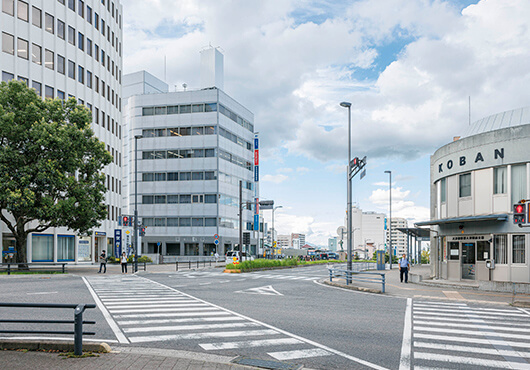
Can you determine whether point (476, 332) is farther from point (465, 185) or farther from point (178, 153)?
point (178, 153)

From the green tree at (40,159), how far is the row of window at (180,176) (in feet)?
142

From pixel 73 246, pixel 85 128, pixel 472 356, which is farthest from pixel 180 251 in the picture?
pixel 472 356

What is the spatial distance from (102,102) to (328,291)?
138ft

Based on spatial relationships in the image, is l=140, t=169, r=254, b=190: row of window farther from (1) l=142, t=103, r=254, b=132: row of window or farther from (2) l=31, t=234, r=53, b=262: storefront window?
(2) l=31, t=234, r=53, b=262: storefront window

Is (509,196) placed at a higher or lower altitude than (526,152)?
lower

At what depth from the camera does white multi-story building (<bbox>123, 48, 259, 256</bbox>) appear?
78938mm

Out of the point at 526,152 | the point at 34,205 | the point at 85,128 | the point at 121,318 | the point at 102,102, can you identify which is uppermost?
the point at 102,102

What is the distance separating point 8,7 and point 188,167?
41401 millimetres

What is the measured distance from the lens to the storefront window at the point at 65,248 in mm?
47531

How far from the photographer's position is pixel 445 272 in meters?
28.5

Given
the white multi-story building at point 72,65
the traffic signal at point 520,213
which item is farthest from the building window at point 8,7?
the traffic signal at point 520,213

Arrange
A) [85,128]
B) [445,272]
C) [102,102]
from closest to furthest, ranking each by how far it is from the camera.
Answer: [445,272] < [85,128] < [102,102]

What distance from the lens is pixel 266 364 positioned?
320 inches

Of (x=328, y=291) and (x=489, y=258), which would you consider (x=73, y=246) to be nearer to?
(x=328, y=291)
